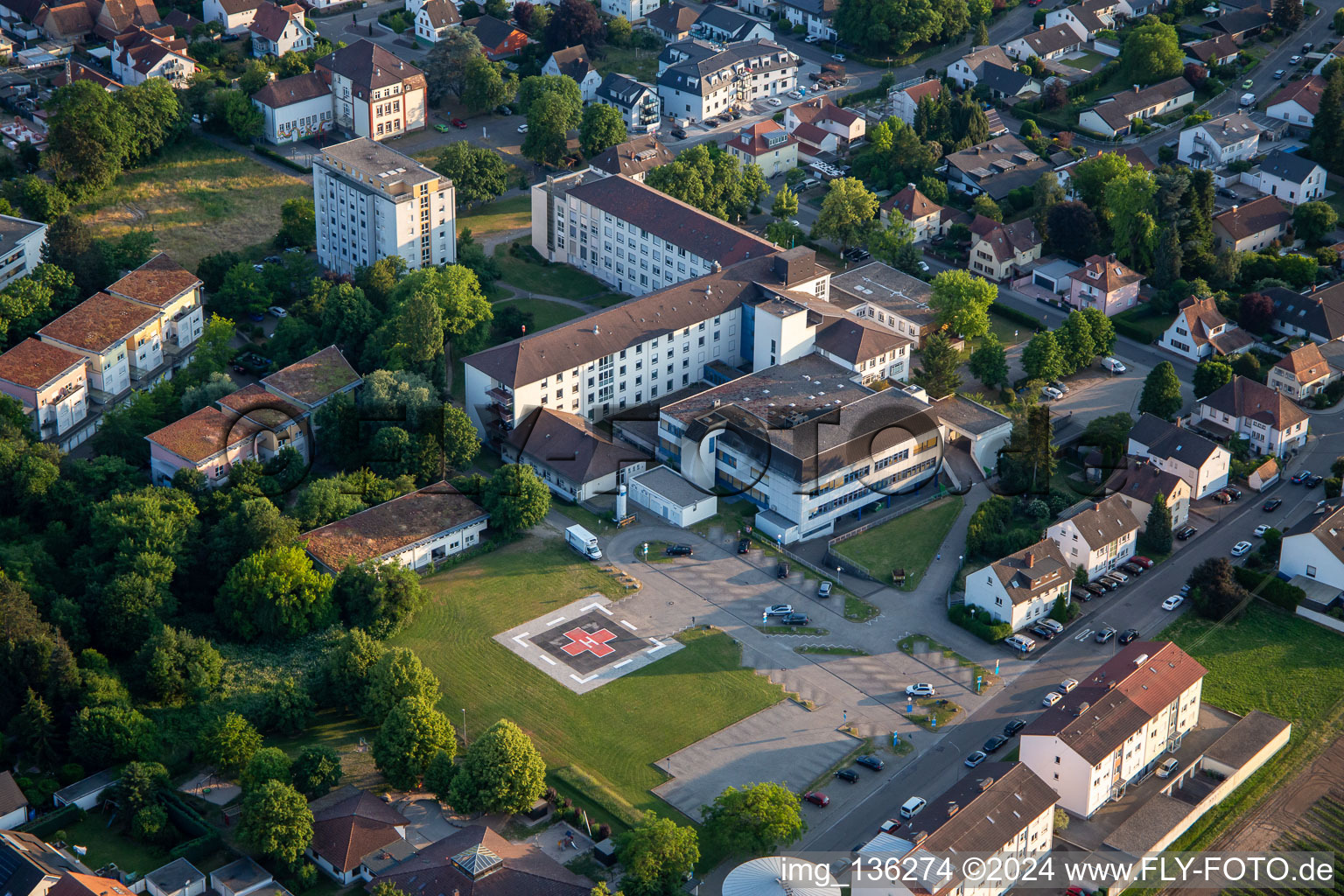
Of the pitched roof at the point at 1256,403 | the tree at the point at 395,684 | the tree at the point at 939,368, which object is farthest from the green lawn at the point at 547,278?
the tree at the point at 395,684

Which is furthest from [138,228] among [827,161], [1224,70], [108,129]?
Result: [1224,70]

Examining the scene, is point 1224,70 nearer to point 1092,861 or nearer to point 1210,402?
point 1210,402

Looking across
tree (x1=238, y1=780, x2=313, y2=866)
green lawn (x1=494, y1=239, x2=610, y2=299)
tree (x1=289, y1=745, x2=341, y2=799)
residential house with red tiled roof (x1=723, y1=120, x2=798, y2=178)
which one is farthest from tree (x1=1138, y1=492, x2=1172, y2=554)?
residential house with red tiled roof (x1=723, y1=120, x2=798, y2=178)

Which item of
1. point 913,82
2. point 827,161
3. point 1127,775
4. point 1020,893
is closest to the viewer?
point 1020,893

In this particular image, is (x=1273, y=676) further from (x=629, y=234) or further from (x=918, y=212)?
(x=629, y=234)

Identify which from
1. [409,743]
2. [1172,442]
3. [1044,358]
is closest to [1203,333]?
[1044,358]

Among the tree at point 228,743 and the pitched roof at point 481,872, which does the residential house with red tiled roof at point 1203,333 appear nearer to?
Answer: the pitched roof at point 481,872
